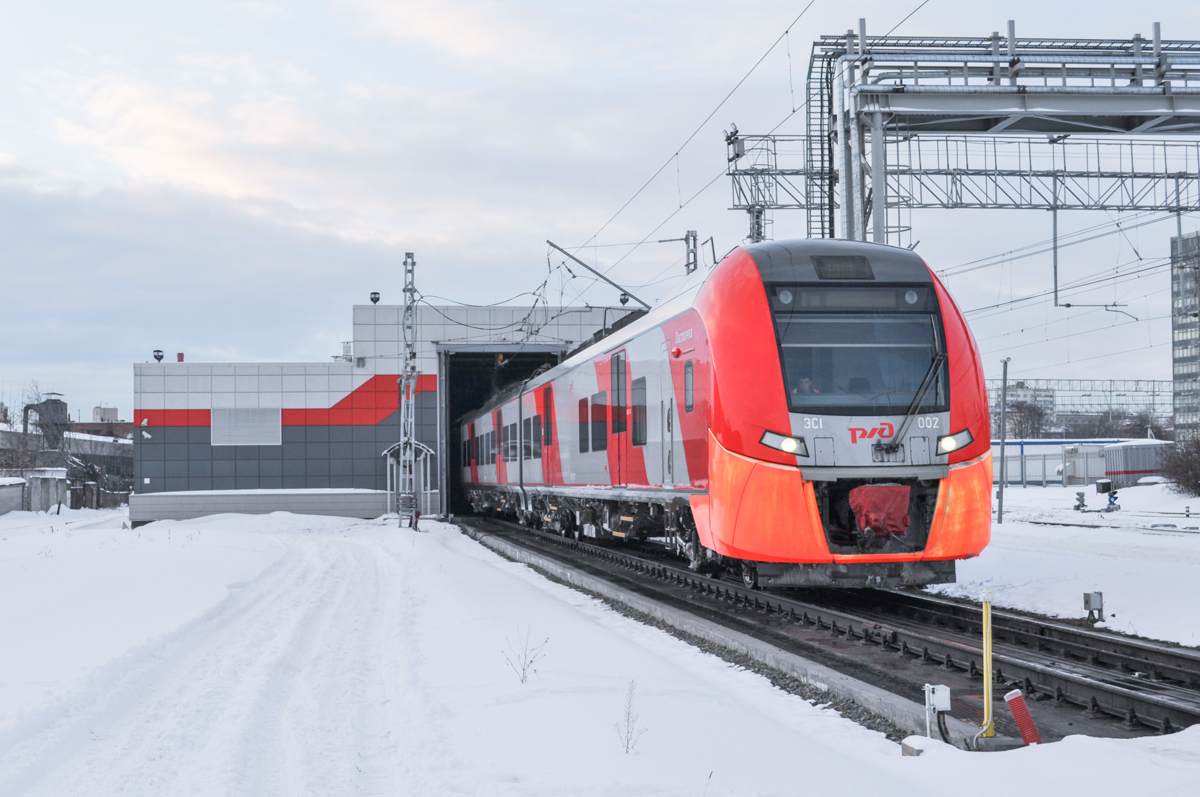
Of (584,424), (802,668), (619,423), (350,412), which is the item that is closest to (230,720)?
(802,668)

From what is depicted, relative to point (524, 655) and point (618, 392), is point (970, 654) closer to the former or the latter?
point (524, 655)

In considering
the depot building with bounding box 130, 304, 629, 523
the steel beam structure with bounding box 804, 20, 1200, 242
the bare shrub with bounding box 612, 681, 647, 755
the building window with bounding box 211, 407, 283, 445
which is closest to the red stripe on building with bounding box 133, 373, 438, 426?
the depot building with bounding box 130, 304, 629, 523

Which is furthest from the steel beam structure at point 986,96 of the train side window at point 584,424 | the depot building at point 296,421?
the depot building at point 296,421

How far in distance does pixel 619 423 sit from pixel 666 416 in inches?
92.7

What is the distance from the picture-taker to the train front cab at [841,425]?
32.2 feet

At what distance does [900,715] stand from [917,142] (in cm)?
2437

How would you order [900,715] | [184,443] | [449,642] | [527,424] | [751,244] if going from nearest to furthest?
[900,715] → [449,642] → [751,244] → [527,424] → [184,443]

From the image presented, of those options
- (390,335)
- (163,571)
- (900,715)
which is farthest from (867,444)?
(390,335)

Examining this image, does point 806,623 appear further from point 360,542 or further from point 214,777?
point 360,542

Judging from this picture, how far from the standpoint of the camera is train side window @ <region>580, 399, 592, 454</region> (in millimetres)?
16594

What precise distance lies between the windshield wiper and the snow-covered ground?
205cm

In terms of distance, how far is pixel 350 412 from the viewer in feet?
116

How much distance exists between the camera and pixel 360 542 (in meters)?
23.6

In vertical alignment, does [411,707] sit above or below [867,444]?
below
